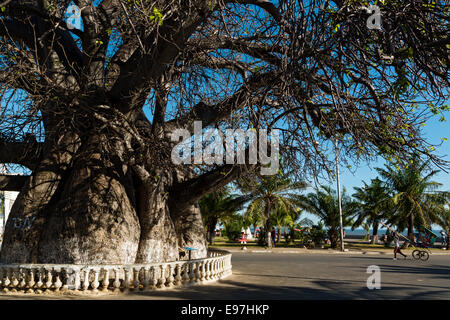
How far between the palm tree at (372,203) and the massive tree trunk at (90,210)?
2799cm

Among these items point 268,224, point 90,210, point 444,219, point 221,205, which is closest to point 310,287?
point 90,210

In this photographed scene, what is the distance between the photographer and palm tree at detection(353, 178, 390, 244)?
1335 inches

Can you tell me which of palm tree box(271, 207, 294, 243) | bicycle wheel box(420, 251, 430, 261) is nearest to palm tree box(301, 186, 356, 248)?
palm tree box(271, 207, 294, 243)

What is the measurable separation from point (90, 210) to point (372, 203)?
32.0 metres

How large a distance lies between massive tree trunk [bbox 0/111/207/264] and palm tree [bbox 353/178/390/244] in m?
28.0

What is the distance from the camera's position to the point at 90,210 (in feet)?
28.6

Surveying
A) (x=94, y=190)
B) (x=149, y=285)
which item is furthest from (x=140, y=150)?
(x=149, y=285)

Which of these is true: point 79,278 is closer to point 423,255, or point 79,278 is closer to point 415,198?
point 423,255

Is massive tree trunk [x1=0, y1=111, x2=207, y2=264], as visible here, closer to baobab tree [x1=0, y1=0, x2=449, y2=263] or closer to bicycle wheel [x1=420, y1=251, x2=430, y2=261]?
baobab tree [x1=0, y1=0, x2=449, y2=263]

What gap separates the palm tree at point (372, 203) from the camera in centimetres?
3391

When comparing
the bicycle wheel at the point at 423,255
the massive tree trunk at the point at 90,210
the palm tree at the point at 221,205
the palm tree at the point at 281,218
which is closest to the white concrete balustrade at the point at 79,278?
the massive tree trunk at the point at 90,210
